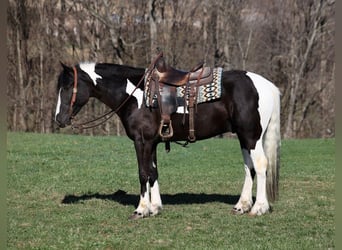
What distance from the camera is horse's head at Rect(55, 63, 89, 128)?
6.24m

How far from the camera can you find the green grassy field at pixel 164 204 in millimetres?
5109

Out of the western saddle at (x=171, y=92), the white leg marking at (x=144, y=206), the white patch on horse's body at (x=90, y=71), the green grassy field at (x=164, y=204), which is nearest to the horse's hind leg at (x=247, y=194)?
the green grassy field at (x=164, y=204)

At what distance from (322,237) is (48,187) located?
506cm

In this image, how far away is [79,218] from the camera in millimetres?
6133

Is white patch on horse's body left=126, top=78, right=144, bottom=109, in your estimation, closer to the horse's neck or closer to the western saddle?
the horse's neck

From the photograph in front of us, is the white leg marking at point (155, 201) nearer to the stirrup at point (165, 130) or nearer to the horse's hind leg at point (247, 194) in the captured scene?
the stirrup at point (165, 130)

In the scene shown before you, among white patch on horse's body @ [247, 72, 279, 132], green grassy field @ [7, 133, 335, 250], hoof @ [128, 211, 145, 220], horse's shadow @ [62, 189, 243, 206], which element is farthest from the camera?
horse's shadow @ [62, 189, 243, 206]

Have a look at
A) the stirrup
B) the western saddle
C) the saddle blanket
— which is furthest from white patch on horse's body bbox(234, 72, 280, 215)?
the stirrup

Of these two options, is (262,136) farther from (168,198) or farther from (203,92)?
(168,198)

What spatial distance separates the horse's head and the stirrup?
1.07m

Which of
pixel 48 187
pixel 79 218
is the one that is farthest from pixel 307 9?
pixel 79 218

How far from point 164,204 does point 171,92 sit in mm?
1835

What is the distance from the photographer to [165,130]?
20.5ft

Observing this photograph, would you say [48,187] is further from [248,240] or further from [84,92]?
[248,240]
